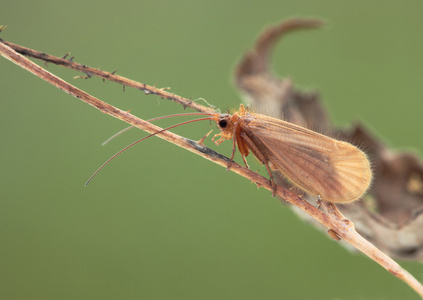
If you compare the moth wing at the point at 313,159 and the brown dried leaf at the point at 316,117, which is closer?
the moth wing at the point at 313,159

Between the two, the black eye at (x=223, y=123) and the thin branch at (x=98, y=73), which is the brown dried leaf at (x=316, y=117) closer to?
the black eye at (x=223, y=123)

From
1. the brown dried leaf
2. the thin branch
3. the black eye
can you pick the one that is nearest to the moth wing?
the black eye

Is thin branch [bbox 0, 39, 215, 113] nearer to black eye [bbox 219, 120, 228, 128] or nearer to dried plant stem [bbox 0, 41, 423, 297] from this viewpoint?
dried plant stem [bbox 0, 41, 423, 297]

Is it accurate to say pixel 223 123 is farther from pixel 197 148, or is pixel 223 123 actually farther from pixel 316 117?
pixel 316 117

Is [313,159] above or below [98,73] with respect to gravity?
above

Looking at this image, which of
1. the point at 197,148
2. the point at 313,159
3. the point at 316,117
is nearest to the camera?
the point at 197,148

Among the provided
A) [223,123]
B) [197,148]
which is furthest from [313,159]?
[197,148]

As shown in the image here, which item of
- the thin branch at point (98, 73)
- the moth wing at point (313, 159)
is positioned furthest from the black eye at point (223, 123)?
the thin branch at point (98, 73)
